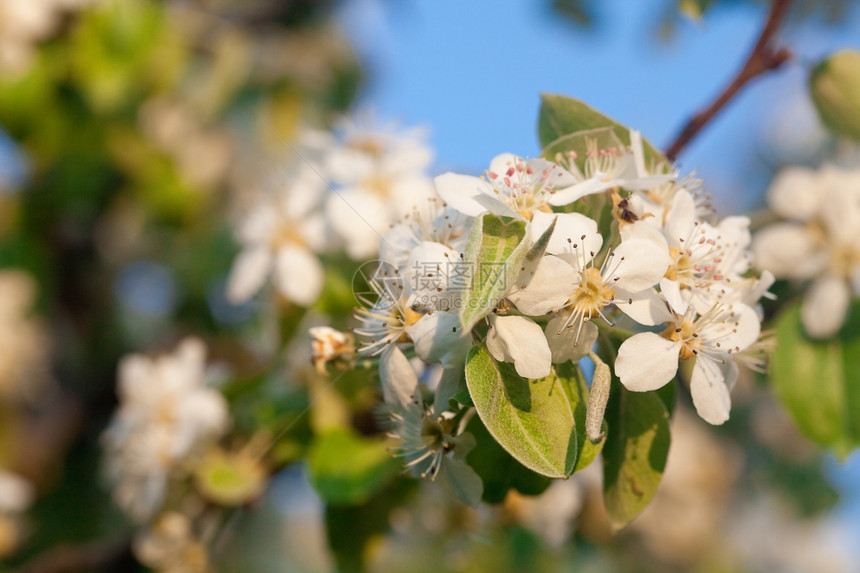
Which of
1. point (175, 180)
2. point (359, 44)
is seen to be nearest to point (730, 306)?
point (175, 180)

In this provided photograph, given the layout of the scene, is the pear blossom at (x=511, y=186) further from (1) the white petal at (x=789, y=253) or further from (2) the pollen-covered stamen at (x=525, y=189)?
(1) the white petal at (x=789, y=253)

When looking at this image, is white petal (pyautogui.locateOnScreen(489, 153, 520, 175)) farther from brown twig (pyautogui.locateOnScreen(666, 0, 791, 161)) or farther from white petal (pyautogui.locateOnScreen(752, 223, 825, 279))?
white petal (pyautogui.locateOnScreen(752, 223, 825, 279))

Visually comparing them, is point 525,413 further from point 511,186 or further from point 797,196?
point 797,196

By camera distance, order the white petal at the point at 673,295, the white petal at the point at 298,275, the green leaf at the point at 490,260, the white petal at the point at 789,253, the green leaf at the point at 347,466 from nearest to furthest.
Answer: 1. the green leaf at the point at 490,260
2. the white petal at the point at 673,295
3. the green leaf at the point at 347,466
4. the white petal at the point at 789,253
5. the white petal at the point at 298,275

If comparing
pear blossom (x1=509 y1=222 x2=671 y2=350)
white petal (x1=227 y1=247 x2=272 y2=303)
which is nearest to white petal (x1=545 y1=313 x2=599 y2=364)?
pear blossom (x1=509 y1=222 x2=671 y2=350)

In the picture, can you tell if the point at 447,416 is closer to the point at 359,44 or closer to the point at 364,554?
the point at 364,554

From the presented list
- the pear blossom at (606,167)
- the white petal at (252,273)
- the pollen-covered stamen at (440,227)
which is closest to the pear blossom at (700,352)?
the pear blossom at (606,167)

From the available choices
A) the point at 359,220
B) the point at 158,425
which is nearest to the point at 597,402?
the point at 359,220
